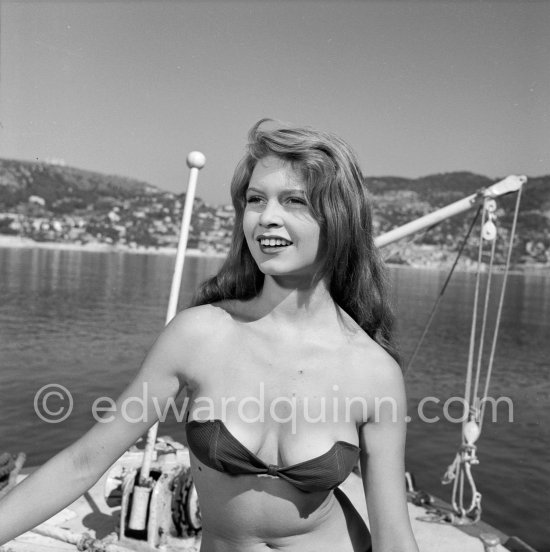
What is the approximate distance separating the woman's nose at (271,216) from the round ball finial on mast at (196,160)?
311 centimetres

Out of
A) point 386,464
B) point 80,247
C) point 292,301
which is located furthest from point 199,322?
point 80,247

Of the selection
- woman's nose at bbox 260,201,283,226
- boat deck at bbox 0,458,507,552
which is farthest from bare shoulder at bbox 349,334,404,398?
boat deck at bbox 0,458,507,552

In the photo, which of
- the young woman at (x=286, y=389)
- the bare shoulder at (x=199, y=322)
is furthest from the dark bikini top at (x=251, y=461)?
the bare shoulder at (x=199, y=322)

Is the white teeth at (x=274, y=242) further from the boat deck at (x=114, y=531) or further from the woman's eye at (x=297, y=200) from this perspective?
the boat deck at (x=114, y=531)

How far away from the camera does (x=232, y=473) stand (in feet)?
5.55

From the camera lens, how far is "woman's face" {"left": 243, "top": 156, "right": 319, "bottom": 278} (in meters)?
1.71

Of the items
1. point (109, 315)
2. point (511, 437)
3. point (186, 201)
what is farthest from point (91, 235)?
point (186, 201)

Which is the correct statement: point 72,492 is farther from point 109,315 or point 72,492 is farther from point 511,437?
point 109,315

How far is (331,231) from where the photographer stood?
175 centimetres

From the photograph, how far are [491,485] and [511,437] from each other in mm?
5148

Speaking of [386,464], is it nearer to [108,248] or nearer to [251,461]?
[251,461]

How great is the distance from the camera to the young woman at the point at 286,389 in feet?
5.53

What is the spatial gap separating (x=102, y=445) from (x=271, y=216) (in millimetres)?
708

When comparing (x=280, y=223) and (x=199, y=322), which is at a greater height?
(x=280, y=223)
